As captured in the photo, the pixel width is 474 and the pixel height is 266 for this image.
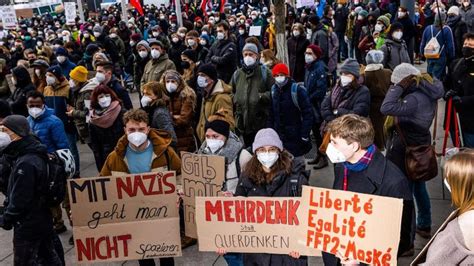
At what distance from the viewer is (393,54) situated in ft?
26.8

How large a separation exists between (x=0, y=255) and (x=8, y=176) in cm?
194

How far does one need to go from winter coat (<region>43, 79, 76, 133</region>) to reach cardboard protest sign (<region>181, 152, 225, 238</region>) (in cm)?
336

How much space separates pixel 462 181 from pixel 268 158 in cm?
146

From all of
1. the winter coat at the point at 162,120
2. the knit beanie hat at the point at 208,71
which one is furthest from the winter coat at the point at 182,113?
the winter coat at the point at 162,120

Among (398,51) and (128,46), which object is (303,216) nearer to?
(398,51)

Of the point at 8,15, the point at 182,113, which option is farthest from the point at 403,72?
the point at 8,15

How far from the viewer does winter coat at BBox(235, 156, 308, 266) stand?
11.7 feet

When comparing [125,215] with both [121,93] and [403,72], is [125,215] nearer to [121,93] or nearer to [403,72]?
[403,72]

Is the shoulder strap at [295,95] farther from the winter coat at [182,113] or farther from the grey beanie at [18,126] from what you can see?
the grey beanie at [18,126]

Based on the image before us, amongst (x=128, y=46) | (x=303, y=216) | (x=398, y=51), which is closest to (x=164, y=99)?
(x=303, y=216)

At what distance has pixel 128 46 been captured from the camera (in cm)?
1413

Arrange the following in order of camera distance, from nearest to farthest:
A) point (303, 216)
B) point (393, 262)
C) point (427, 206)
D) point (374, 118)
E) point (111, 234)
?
1. point (393, 262)
2. point (303, 216)
3. point (111, 234)
4. point (427, 206)
5. point (374, 118)

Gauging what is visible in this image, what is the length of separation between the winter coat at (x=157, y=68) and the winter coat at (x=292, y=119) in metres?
2.78

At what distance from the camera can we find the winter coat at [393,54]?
321 inches
